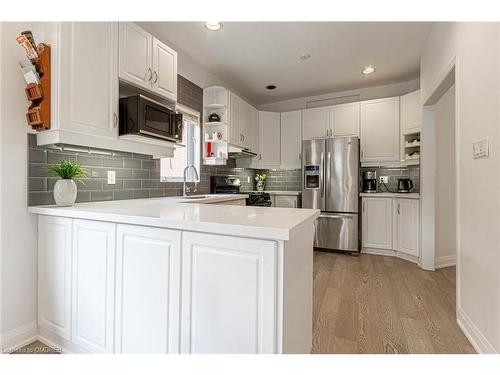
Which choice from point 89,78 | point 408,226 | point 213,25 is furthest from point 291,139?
point 89,78

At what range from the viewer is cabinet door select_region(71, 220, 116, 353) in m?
1.38

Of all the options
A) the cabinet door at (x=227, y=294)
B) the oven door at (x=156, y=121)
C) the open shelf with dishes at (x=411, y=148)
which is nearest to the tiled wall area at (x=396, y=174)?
the open shelf with dishes at (x=411, y=148)

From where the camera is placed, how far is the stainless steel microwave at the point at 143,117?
198 centimetres

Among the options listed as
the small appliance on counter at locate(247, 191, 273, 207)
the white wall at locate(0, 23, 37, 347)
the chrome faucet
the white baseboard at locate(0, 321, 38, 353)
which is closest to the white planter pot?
the white wall at locate(0, 23, 37, 347)

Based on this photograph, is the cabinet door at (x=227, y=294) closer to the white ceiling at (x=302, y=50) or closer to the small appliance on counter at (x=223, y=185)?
the white ceiling at (x=302, y=50)

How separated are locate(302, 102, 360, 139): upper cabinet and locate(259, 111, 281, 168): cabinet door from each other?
53cm

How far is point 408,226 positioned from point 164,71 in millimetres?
3574

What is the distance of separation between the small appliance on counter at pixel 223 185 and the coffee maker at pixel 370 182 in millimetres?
2127

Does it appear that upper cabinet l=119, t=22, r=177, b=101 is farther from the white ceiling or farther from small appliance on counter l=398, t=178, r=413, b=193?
small appliance on counter l=398, t=178, r=413, b=193

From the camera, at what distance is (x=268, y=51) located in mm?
3203

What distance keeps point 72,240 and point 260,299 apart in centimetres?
125

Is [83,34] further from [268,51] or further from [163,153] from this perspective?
[268,51]
